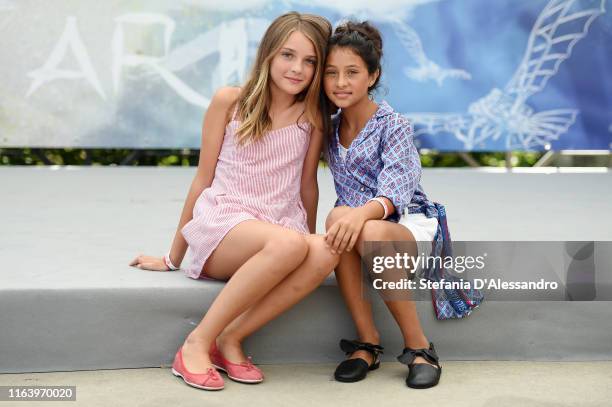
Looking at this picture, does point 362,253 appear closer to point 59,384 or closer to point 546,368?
point 546,368

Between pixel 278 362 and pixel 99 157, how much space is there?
170 inches

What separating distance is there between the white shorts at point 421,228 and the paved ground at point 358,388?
316mm

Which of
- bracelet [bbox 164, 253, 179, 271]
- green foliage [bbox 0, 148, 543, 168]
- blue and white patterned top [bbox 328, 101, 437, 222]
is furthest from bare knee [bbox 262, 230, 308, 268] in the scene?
green foliage [bbox 0, 148, 543, 168]

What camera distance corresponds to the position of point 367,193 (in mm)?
2305

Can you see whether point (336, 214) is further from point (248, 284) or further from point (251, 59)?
point (251, 59)

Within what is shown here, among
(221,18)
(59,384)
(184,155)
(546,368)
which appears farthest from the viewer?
(184,155)

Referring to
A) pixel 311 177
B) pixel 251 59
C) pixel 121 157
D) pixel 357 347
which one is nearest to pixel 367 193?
pixel 311 177

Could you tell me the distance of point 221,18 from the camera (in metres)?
5.40

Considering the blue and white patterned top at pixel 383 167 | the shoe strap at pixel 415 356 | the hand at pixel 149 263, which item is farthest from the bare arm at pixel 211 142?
the shoe strap at pixel 415 356

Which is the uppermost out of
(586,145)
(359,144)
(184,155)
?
(359,144)

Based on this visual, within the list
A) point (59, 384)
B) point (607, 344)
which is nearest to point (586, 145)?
point (607, 344)

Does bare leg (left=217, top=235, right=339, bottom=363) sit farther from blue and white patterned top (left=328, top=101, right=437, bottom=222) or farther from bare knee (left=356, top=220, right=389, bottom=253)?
blue and white patterned top (left=328, top=101, right=437, bottom=222)

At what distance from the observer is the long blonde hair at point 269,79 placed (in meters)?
2.34

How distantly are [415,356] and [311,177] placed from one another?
59 centimetres
